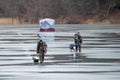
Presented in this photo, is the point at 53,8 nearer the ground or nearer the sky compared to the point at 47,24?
nearer the sky

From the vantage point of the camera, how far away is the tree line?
104938mm

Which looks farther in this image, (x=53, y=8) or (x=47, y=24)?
(x=53, y=8)

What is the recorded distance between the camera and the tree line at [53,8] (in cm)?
10494

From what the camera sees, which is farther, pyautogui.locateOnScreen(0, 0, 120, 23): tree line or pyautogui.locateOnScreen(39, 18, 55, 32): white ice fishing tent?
pyautogui.locateOnScreen(0, 0, 120, 23): tree line

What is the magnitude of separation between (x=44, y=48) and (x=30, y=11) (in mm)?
88489

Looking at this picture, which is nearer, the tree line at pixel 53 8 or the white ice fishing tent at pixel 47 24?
the white ice fishing tent at pixel 47 24

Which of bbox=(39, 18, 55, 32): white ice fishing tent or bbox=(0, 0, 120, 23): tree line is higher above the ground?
bbox=(0, 0, 120, 23): tree line

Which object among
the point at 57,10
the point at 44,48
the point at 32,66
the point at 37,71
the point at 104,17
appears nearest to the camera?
the point at 37,71

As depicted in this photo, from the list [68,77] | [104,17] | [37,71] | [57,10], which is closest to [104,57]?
[37,71]

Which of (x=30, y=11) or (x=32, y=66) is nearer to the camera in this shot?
(x=32, y=66)

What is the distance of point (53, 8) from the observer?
366 ft

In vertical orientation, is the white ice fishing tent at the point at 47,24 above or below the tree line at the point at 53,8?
below

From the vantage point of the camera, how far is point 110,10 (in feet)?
340

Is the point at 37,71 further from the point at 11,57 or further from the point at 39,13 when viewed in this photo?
the point at 39,13
